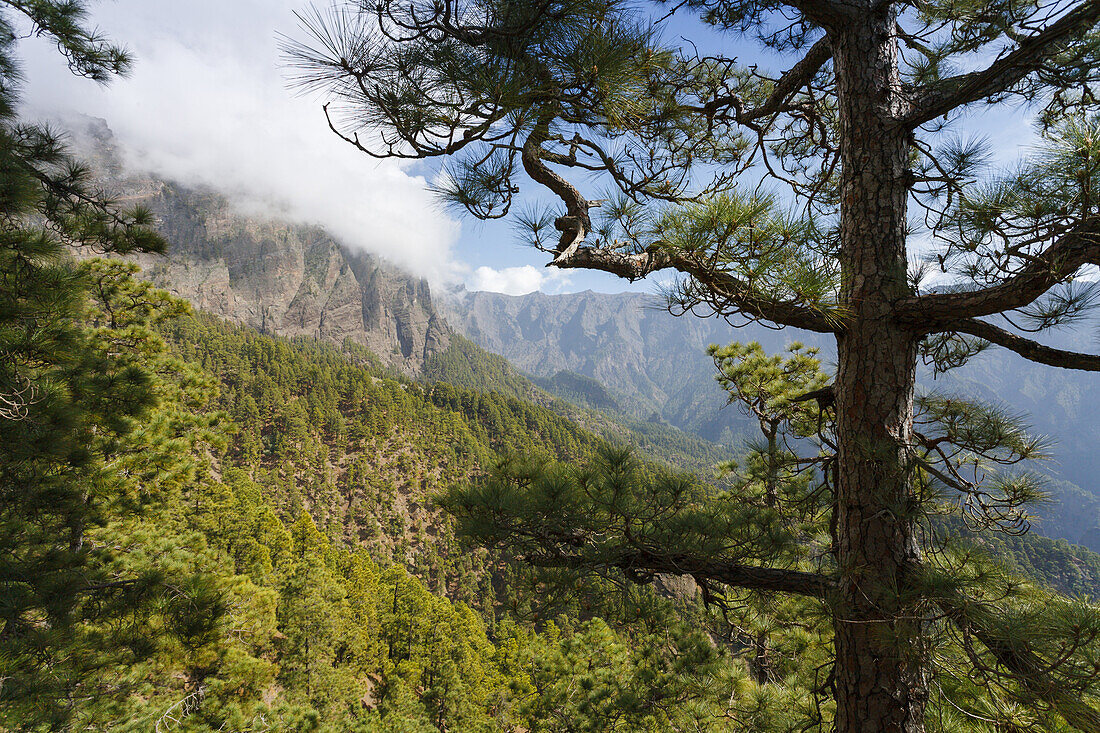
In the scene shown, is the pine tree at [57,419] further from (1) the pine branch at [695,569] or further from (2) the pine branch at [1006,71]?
(2) the pine branch at [1006,71]

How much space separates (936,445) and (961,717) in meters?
1.09

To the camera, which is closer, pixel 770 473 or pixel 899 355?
pixel 899 355

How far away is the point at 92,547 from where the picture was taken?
458 cm

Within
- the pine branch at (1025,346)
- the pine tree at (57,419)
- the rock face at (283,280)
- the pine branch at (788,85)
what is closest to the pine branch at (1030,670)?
the pine branch at (1025,346)

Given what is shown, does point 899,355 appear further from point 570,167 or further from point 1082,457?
point 1082,457

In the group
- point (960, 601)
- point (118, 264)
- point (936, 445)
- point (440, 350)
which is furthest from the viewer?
point (440, 350)

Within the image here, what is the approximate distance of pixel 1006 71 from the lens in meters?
1.55

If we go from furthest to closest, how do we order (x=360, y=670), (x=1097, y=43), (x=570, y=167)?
(x=360, y=670), (x=570, y=167), (x=1097, y=43)

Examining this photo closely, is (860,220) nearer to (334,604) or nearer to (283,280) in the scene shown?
(334,604)

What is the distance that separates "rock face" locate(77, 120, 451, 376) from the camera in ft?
315

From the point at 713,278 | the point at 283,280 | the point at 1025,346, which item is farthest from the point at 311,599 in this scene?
the point at 283,280

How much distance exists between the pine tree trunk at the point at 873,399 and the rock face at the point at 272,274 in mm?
111850

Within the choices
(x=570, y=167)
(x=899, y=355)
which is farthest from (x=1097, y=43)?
(x=570, y=167)

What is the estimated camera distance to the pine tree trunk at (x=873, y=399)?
60.1 inches
